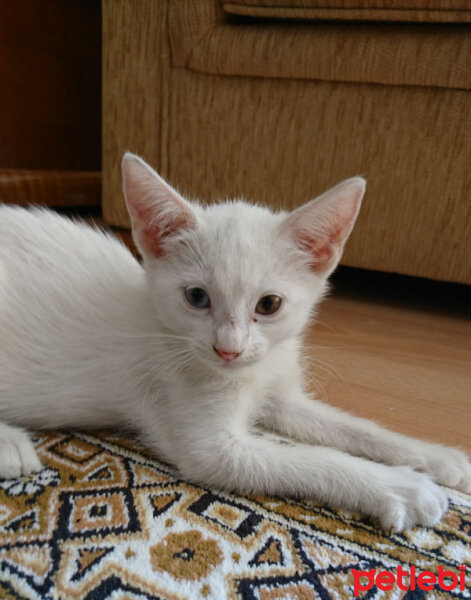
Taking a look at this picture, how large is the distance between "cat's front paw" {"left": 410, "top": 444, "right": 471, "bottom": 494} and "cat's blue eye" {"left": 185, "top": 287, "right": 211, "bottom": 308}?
1.57 feet

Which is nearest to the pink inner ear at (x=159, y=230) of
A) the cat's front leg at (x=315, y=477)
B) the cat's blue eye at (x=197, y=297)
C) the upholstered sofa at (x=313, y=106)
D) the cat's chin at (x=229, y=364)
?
the cat's blue eye at (x=197, y=297)

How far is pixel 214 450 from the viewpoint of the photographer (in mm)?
858

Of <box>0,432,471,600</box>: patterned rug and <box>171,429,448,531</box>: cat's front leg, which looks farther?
<box>171,429,448,531</box>: cat's front leg

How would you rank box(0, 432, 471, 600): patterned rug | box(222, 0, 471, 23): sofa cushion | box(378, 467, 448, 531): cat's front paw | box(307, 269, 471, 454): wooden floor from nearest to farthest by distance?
box(0, 432, 471, 600): patterned rug < box(378, 467, 448, 531): cat's front paw < box(307, 269, 471, 454): wooden floor < box(222, 0, 471, 23): sofa cushion

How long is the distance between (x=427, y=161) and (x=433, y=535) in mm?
1206

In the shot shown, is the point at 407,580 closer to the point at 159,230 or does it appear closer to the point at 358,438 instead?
the point at 358,438

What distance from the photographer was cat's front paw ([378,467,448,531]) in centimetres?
77

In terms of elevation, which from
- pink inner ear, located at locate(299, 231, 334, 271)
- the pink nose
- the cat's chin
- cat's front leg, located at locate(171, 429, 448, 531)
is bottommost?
cat's front leg, located at locate(171, 429, 448, 531)

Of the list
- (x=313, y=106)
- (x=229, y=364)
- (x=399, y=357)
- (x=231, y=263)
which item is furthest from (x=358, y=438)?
(x=313, y=106)

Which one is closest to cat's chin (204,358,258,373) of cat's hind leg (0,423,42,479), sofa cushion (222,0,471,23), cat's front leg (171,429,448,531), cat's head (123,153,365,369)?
cat's head (123,153,365,369)

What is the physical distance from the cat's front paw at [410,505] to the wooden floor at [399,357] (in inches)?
10.0

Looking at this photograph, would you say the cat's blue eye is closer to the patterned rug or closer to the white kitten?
the white kitten

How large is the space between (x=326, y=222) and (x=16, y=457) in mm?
680

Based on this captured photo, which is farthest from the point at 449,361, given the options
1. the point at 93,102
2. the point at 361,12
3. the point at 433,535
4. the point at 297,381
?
the point at 93,102
